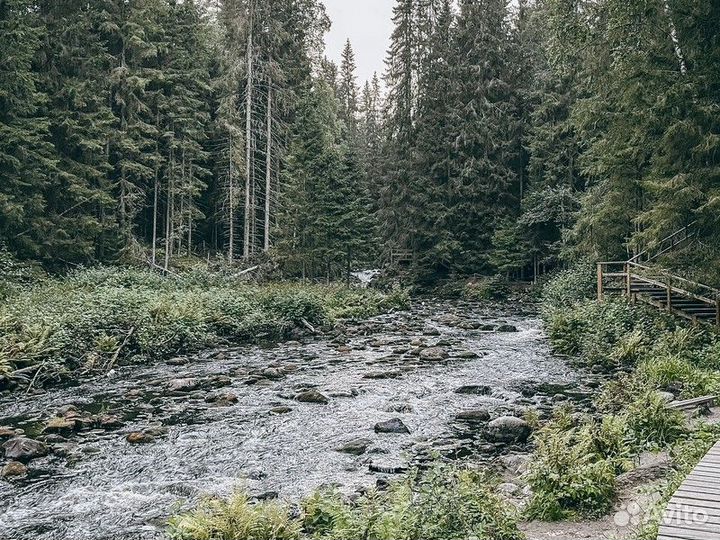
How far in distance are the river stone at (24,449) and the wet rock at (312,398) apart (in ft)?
16.2

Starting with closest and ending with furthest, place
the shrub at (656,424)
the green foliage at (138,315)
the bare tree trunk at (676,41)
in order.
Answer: the shrub at (656,424) < the bare tree trunk at (676,41) < the green foliage at (138,315)

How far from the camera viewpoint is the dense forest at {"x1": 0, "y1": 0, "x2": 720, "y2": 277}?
13742mm

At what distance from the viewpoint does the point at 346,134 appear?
49375 millimetres

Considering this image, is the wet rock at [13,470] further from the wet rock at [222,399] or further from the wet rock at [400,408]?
the wet rock at [400,408]

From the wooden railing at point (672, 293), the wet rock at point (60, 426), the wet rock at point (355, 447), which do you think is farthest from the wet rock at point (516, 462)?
the wooden railing at point (672, 293)

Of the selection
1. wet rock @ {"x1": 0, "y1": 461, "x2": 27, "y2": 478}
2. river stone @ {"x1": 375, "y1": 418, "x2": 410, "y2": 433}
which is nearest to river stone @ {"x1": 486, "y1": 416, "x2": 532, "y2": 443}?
river stone @ {"x1": 375, "y1": 418, "x2": 410, "y2": 433}

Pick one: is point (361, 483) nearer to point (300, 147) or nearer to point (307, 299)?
point (307, 299)

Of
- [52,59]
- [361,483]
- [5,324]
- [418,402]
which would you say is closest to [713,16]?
[418,402]

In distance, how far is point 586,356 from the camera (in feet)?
49.5

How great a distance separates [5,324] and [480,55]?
36.0 metres

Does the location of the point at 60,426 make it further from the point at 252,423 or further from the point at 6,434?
→ the point at 252,423

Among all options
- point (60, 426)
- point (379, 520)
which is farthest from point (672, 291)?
point (60, 426)

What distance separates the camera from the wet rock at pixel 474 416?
1027 cm

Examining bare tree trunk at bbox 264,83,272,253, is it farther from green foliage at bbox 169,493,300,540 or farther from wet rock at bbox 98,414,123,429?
green foliage at bbox 169,493,300,540
